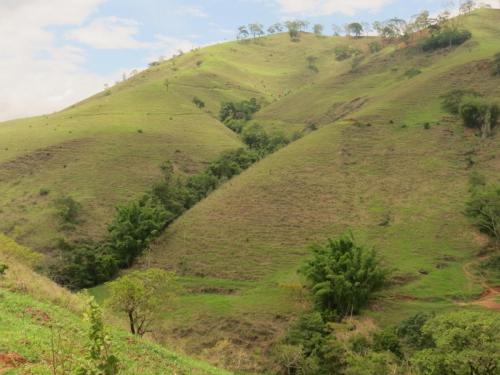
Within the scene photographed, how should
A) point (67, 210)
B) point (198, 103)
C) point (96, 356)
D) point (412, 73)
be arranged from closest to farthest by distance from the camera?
point (96, 356) → point (67, 210) → point (412, 73) → point (198, 103)

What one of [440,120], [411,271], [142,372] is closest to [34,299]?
[142,372]

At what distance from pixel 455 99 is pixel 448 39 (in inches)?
1968

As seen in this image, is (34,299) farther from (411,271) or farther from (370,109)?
(370,109)

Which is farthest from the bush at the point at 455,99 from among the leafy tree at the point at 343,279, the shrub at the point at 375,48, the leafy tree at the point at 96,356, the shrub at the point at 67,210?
the shrub at the point at 375,48

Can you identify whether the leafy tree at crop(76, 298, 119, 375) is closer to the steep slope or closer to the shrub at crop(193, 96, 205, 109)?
the steep slope

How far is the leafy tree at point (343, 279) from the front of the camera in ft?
128

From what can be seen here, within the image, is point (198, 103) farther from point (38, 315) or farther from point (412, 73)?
point (38, 315)

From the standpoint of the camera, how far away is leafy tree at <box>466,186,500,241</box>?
4534 centimetres

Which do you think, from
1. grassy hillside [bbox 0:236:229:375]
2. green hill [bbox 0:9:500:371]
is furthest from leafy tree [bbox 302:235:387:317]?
grassy hillside [bbox 0:236:229:375]

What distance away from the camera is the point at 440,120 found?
74.0 metres

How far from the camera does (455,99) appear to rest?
75312 mm

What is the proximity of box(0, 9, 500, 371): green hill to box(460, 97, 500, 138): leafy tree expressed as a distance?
7.39ft

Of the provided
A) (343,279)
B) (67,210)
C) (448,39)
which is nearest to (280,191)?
(343,279)

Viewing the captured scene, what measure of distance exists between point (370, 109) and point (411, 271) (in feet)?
151
